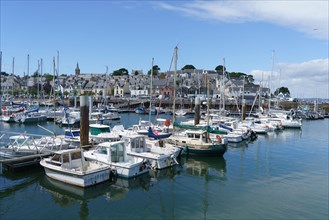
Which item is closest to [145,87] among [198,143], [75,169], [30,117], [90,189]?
[30,117]

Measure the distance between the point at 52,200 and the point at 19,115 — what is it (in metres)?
50.8

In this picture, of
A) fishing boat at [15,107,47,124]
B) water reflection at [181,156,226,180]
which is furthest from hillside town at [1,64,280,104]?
water reflection at [181,156,226,180]

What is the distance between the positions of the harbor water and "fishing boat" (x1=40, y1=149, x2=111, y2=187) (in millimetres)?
478

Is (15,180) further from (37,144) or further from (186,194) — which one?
(186,194)

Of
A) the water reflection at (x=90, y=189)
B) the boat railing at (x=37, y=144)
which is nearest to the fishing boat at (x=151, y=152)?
the water reflection at (x=90, y=189)

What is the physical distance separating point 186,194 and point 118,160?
612 cm

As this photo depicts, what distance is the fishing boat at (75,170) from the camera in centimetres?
2186

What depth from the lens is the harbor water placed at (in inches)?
739

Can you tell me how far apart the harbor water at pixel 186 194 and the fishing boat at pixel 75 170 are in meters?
0.48

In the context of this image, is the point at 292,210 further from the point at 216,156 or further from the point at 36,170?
the point at 36,170

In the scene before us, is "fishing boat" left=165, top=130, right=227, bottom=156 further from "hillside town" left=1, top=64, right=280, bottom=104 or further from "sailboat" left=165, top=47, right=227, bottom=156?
"hillside town" left=1, top=64, right=280, bottom=104

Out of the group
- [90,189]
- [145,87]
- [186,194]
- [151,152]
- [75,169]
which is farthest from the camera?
[145,87]

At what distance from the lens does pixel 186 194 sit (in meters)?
22.3

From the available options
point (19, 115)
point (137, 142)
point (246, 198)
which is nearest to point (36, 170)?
point (137, 142)
